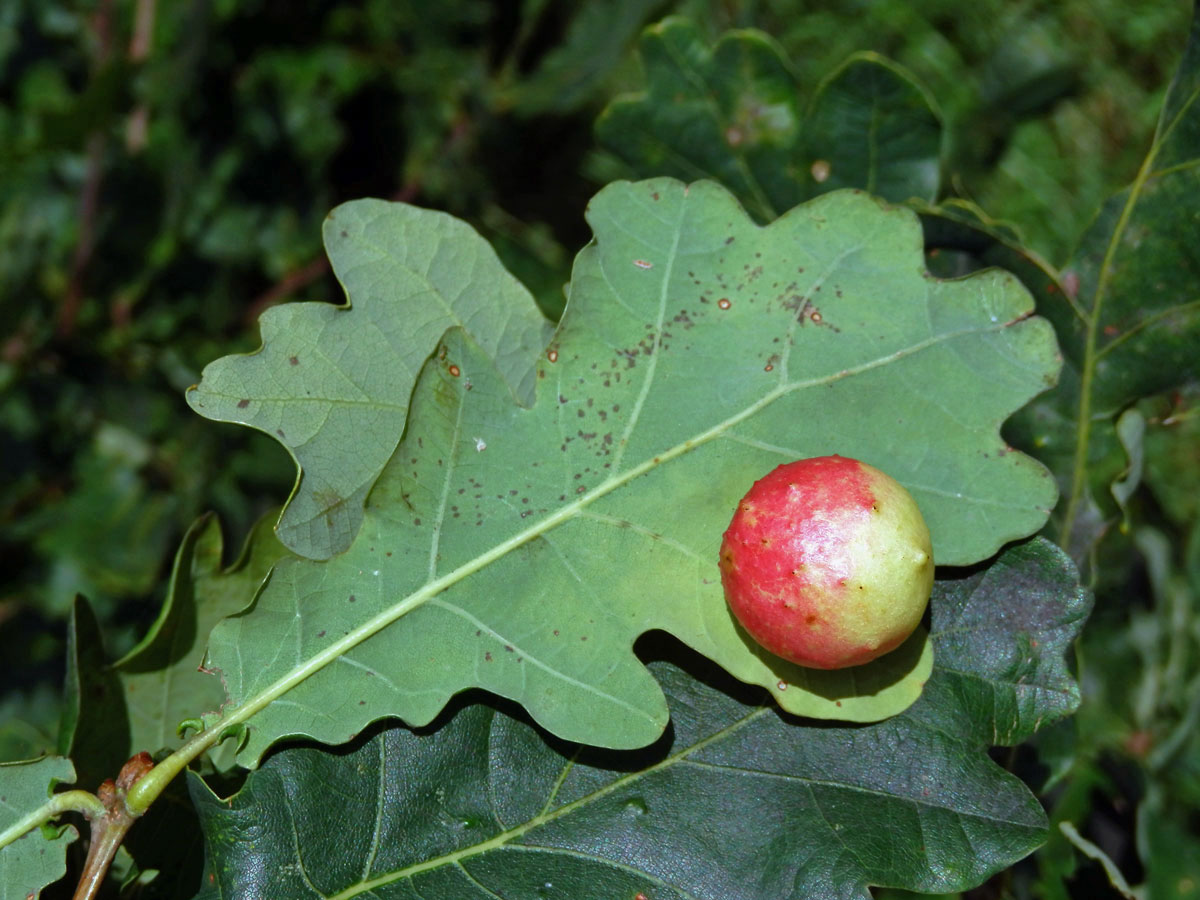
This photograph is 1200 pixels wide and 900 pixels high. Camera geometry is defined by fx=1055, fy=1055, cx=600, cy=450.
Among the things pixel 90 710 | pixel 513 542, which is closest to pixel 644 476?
pixel 513 542

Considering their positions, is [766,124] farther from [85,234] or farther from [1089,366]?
[85,234]

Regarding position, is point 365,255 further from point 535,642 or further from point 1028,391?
point 1028,391

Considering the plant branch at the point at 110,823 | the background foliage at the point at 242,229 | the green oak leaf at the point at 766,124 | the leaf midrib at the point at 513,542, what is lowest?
the background foliage at the point at 242,229

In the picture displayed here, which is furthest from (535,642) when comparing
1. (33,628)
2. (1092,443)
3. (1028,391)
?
(33,628)

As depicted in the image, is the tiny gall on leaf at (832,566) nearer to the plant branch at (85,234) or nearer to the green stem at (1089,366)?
the green stem at (1089,366)

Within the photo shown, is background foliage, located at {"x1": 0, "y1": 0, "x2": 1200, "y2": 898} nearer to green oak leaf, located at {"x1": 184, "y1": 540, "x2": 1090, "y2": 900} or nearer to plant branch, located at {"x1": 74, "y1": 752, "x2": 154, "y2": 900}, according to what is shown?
green oak leaf, located at {"x1": 184, "y1": 540, "x2": 1090, "y2": 900}

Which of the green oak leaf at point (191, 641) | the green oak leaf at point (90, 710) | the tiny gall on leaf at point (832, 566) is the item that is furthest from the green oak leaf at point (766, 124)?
the green oak leaf at point (90, 710)
